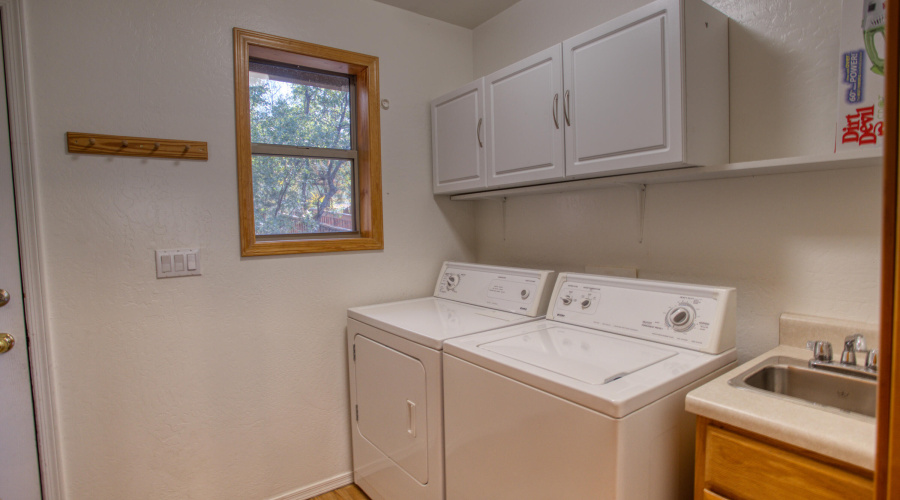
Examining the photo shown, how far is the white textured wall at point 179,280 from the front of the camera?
161 centimetres

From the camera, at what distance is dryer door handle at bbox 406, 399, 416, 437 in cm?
167

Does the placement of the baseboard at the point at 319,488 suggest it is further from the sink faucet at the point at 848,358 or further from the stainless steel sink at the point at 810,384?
the sink faucet at the point at 848,358

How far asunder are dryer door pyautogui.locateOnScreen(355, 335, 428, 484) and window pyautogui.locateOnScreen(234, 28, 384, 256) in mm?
620

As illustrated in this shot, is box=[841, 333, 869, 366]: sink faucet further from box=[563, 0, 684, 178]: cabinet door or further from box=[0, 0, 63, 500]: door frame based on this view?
box=[0, 0, 63, 500]: door frame

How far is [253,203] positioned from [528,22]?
1.66 m

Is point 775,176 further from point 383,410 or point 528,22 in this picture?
point 383,410

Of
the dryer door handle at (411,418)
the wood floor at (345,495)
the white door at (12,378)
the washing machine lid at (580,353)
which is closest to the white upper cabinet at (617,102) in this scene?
the washing machine lid at (580,353)

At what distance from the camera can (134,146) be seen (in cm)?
169

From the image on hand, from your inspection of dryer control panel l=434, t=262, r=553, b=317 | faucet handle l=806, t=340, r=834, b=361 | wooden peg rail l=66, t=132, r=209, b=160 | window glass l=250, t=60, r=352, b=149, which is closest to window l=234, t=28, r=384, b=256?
window glass l=250, t=60, r=352, b=149

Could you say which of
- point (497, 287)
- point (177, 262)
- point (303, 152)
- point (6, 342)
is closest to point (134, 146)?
point (177, 262)

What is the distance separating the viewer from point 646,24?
1421mm

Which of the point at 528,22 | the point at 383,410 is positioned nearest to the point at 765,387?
the point at 383,410

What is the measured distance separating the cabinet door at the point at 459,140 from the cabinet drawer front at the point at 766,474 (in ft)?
4.69

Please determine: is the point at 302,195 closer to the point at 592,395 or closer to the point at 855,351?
the point at 592,395
